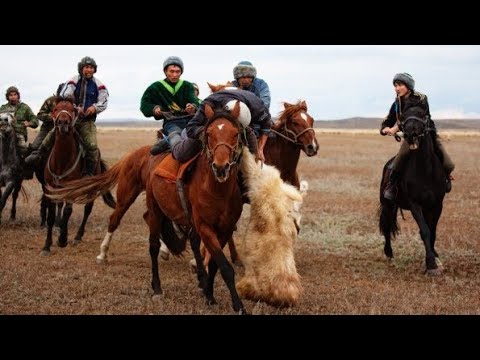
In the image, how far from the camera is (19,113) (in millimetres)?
14281

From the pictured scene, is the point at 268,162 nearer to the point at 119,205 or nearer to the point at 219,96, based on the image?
the point at 119,205

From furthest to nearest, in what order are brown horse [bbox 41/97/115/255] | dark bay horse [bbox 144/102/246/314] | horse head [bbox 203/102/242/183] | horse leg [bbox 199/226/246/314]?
brown horse [bbox 41/97/115/255]
horse leg [bbox 199/226/246/314]
dark bay horse [bbox 144/102/246/314]
horse head [bbox 203/102/242/183]

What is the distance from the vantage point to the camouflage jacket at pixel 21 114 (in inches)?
555

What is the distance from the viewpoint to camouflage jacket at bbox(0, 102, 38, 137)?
14.1 metres

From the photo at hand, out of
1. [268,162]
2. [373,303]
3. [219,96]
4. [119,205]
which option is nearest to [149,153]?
[119,205]

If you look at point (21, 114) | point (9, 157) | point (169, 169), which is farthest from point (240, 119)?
point (21, 114)

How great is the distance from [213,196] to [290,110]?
12.4 feet

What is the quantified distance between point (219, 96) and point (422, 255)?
577cm

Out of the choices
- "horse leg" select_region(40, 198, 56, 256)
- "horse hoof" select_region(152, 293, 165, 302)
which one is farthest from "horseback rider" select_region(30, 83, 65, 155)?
"horse hoof" select_region(152, 293, 165, 302)

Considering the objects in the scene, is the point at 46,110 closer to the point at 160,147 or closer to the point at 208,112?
the point at 160,147

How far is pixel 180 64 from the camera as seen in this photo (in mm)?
8961

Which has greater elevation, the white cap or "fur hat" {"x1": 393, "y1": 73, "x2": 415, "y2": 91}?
"fur hat" {"x1": 393, "y1": 73, "x2": 415, "y2": 91}

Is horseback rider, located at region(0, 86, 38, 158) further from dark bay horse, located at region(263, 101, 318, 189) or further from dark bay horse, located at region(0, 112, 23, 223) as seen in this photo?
dark bay horse, located at region(263, 101, 318, 189)
